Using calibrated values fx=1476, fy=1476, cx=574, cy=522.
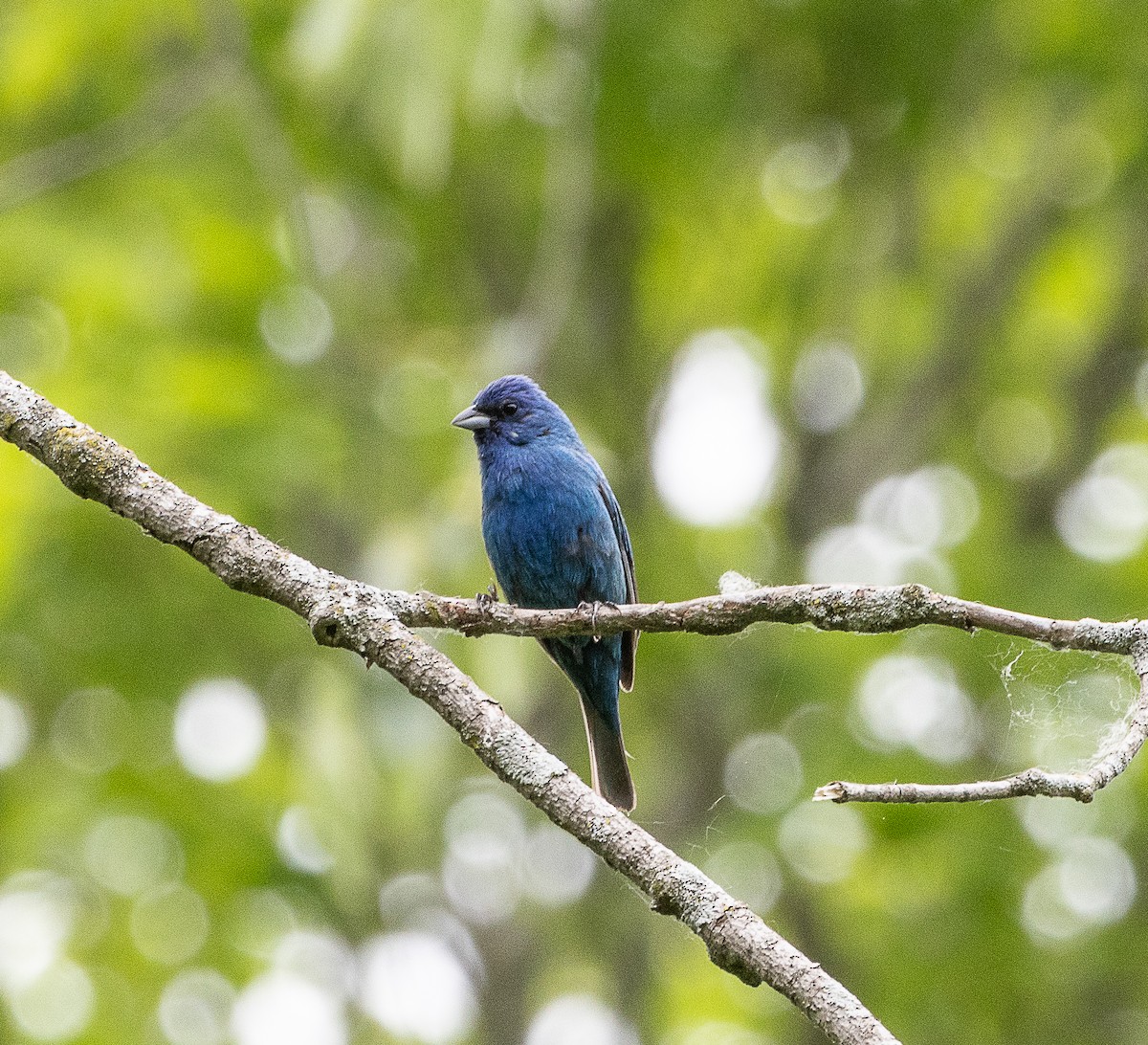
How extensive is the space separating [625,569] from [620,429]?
3754 mm

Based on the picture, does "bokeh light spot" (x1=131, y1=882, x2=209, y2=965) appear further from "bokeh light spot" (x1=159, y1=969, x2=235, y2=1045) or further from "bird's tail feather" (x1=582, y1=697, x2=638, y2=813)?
"bird's tail feather" (x1=582, y1=697, x2=638, y2=813)

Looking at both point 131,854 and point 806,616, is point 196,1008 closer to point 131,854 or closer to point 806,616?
point 131,854

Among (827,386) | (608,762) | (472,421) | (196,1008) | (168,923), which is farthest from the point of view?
(196,1008)

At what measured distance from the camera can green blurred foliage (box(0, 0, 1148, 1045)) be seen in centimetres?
845

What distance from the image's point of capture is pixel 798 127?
10.2 m

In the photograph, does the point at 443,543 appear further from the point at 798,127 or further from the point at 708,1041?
the point at 708,1041

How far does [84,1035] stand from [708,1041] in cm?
507

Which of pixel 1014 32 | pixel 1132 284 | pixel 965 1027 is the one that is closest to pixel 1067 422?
pixel 1132 284

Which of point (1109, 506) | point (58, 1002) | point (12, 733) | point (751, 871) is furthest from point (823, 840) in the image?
point (58, 1002)

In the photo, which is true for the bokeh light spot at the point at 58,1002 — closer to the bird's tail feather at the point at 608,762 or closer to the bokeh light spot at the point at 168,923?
the bokeh light spot at the point at 168,923

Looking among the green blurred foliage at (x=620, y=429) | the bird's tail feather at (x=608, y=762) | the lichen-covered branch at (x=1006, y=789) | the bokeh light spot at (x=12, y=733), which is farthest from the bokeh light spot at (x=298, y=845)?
the lichen-covered branch at (x=1006, y=789)

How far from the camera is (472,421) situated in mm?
6926

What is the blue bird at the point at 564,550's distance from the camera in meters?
6.43

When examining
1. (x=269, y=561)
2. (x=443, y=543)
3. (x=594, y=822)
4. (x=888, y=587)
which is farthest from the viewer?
(x=443, y=543)
